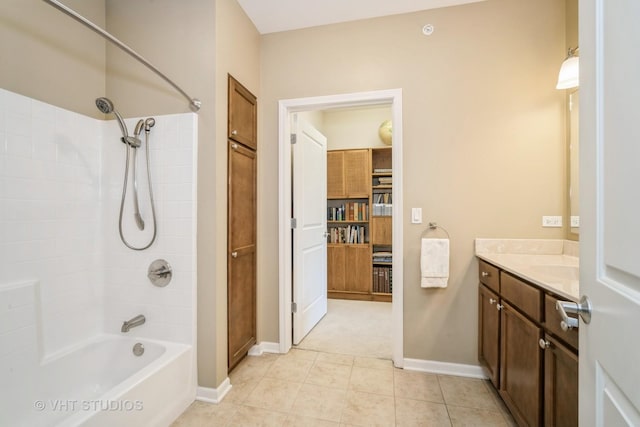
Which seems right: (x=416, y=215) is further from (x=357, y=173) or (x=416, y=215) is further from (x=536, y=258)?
(x=357, y=173)

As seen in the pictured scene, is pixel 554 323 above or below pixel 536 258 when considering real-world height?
below

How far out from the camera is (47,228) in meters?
1.61

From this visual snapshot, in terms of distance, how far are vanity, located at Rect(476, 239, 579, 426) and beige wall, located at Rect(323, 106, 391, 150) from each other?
2.47 meters

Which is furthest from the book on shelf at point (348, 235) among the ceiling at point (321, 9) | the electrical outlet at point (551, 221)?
the ceiling at point (321, 9)

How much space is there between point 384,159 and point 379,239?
1183 millimetres

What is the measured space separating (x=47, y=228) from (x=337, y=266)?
2978 millimetres

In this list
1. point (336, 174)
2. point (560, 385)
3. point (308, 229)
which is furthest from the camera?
point (336, 174)

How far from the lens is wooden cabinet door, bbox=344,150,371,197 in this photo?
12.6 ft

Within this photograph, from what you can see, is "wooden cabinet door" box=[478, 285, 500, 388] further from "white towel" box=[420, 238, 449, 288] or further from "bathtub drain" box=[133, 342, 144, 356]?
"bathtub drain" box=[133, 342, 144, 356]

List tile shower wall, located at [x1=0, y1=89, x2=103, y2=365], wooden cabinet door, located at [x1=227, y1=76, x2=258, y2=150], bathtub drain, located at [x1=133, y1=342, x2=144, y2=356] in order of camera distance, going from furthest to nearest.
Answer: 1. wooden cabinet door, located at [x1=227, y1=76, x2=258, y2=150]
2. bathtub drain, located at [x1=133, y1=342, x2=144, y2=356]
3. tile shower wall, located at [x1=0, y1=89, x2=103, y2=365]

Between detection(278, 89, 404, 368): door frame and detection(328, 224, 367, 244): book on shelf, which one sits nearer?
detection(278, 89, 404, 368): door frame

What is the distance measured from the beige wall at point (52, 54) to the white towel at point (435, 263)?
253 cm

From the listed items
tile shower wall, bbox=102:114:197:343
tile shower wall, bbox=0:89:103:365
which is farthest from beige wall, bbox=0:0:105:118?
tile shower wall, bbox=102:114:197:343

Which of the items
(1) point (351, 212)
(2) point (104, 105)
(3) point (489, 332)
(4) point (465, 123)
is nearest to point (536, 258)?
(3) point (489, 332)
